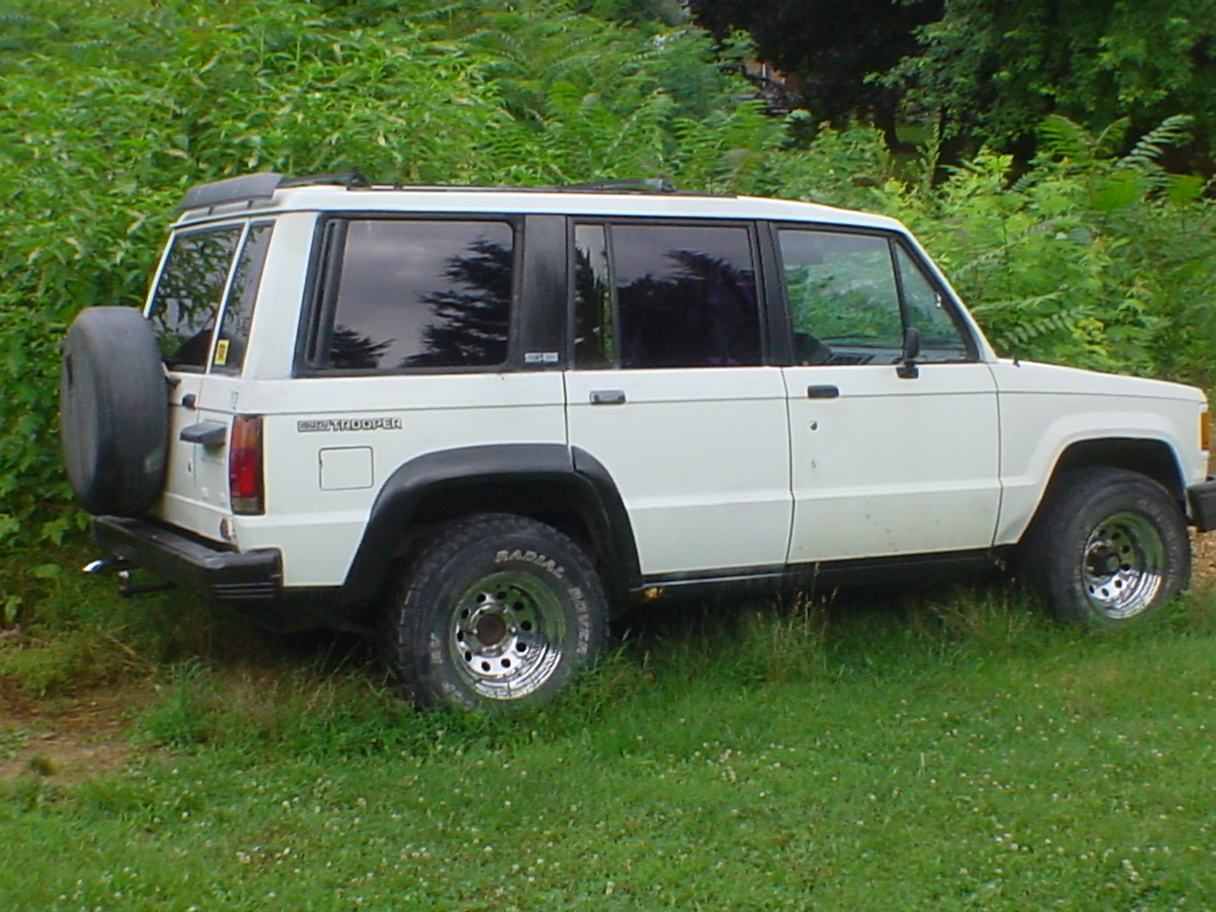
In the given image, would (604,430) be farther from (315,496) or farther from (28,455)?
(28,455)

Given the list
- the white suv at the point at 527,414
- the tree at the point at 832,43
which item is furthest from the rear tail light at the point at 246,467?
the tree at the point at 832,43

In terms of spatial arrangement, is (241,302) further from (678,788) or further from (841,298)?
(841,298)

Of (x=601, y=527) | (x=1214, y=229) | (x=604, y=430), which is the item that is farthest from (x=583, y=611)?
(x=1214, y=229)

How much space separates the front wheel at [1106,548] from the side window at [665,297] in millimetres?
1799

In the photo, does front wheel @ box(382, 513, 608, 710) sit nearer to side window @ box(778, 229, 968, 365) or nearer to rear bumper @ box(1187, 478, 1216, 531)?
side window @ box(778, 229, 968, 365)

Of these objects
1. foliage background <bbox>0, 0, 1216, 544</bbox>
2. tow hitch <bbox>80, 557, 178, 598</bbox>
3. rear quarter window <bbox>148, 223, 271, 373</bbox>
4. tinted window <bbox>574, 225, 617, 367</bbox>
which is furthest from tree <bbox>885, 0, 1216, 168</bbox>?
tow hitch <bbox>80, 557, 178, 598</bbox>

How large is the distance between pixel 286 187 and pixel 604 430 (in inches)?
58.4

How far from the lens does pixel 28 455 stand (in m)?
6.73

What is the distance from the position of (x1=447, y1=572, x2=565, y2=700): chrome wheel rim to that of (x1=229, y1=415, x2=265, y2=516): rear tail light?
0.91 metres

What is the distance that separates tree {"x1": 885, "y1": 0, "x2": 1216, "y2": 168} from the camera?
56.9ft

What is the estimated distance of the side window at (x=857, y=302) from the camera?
6.21m

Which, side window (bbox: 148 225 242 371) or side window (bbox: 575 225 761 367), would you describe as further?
side window (bbox: 575 225 761 367)

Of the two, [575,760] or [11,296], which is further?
[11,296]

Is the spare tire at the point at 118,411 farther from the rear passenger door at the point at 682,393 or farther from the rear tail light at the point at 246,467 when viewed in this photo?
the rear passenger door at the point at 682,393
